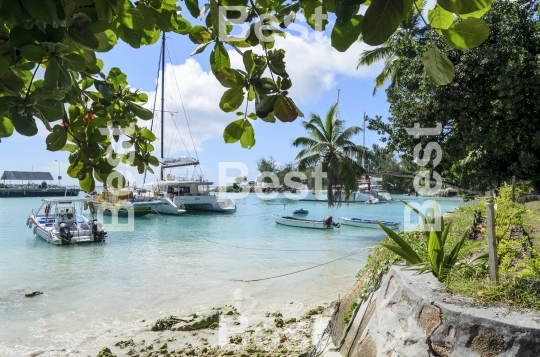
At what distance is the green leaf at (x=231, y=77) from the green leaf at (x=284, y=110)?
0.13 meters

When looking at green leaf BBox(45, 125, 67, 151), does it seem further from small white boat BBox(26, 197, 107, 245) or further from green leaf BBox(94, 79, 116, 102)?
small white boat BBox(26, 197, 107, 245)

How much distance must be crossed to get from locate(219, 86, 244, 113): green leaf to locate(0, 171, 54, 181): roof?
79.6m

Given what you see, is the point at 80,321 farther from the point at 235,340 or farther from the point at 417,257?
the point at 417,257

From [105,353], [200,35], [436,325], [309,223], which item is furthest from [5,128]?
[309,223]

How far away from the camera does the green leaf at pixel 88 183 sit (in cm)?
172

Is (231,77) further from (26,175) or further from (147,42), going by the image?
(26,175)

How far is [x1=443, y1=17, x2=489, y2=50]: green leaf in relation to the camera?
85 centimetres

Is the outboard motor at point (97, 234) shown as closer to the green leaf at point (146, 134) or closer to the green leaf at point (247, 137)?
the green leaf at point (146, 134)

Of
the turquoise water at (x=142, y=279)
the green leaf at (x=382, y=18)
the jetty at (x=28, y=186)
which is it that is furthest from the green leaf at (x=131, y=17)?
the jetty at (x=28, y=186)

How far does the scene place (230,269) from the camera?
13.9 m

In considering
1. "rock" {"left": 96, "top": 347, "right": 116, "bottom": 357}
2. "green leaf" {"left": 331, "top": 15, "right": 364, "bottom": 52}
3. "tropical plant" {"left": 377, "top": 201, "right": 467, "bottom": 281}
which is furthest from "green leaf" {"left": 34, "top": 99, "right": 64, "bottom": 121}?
"rock" {"left": 96, "top": 347, "right": 116, "bottom": 357}

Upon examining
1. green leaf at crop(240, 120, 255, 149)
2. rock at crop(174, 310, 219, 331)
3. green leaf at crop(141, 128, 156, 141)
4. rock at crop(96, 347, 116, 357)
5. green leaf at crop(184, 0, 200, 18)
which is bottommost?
rock at crop(96, 347, 116, 357)

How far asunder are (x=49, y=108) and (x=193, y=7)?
549 millimetres

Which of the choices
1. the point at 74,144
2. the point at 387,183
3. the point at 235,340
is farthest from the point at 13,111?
the point at 387,183
